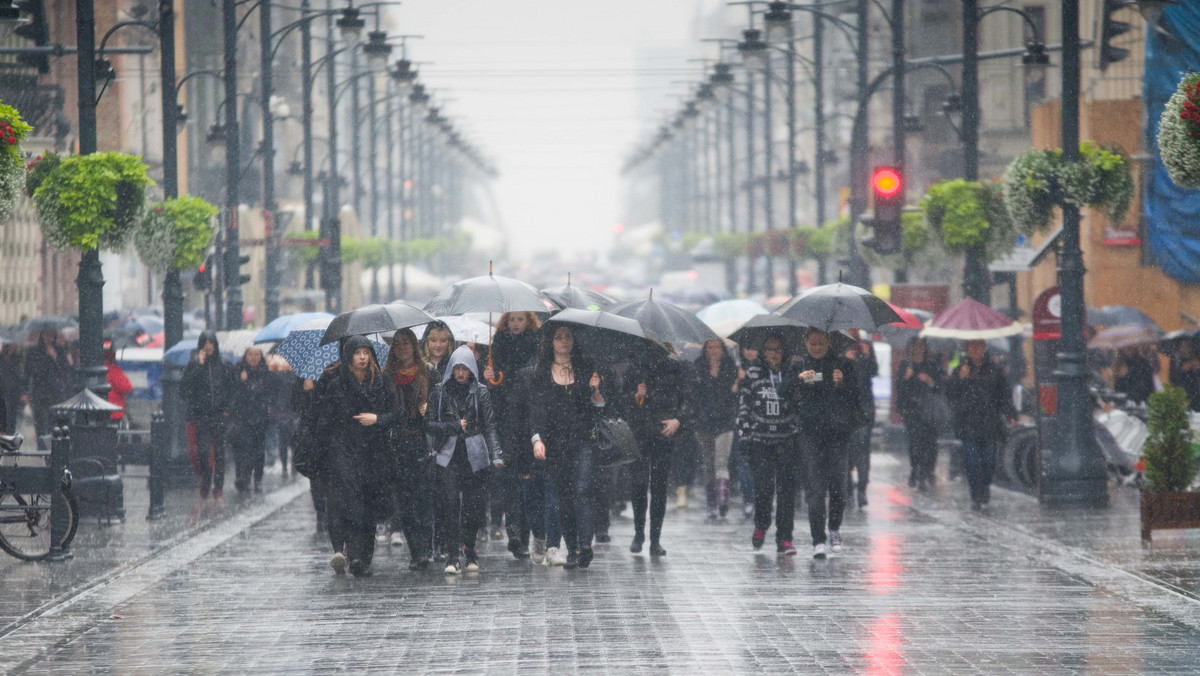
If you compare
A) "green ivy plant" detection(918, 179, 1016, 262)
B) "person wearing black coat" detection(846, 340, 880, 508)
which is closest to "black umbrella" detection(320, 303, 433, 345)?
"person wearing black coat" detection(846, 340, 880, 508)

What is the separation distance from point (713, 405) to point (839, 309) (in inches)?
120

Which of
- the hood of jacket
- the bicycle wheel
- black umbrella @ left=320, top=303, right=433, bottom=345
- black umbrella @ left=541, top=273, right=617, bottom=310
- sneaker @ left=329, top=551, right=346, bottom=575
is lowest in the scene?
sneaker @ left=329, top=551, right=346, bottom=575

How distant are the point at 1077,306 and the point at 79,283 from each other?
958 centimetres

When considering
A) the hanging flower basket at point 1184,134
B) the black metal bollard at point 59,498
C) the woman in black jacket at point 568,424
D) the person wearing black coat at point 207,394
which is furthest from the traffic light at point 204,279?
the hanging flower basket at point 1184,134

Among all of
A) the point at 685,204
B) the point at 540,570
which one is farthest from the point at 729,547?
the point at 685,204

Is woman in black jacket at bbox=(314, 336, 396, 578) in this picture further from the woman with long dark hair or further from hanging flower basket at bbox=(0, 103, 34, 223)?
hanging flower basket at bbox=(0, 103, 34, 223)

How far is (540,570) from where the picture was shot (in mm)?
12031

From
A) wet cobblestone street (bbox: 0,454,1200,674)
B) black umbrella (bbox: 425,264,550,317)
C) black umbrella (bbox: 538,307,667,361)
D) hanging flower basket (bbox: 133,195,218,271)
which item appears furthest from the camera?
hanging flower basket (bbox: 133,195,218,271)

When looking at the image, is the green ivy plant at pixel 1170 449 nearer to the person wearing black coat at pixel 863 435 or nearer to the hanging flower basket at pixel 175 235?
the person wearing black coat at pixel 863 435

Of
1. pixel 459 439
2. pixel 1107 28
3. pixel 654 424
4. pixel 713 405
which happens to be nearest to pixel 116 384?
pixel 713 405

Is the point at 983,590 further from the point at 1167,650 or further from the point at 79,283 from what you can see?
the point at 79,283

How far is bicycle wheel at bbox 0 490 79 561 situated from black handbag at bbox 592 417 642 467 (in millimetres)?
3961

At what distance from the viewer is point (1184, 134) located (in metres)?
10.4

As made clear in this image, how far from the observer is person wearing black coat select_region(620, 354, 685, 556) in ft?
41.2
